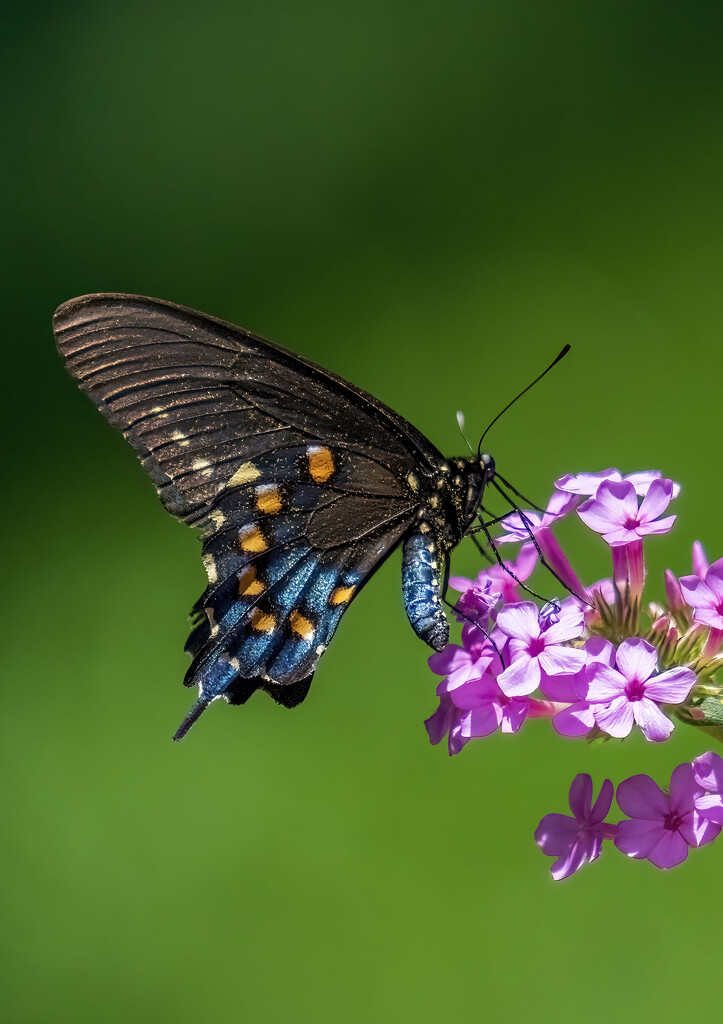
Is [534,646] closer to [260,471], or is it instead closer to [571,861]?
[571,861]

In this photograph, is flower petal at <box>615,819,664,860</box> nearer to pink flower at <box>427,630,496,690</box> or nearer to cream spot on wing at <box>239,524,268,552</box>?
pink flower at <box>427,630,496,690</box>

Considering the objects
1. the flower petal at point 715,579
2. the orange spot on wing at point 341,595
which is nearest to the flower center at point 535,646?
the flower petal at point 715,579

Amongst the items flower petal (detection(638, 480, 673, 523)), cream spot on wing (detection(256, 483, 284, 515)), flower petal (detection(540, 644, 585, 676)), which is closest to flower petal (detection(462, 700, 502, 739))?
flower petal (detection(540, 644, 585, 676))

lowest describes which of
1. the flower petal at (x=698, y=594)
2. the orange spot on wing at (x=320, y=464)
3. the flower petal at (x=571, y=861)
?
the flower petal at (x=571, y=861)

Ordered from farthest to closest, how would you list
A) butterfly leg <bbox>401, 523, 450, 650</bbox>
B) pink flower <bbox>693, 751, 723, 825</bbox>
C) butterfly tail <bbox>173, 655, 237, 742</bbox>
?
butterfly tail <bbox>173, 655, 237, 742</bbox>, butterfly leg <bbox>401, 523, 450, 650</bbox>, pink flower <bbox>693, 751, 723, 825</bbox>

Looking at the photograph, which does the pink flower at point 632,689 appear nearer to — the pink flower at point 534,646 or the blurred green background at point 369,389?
the pink flower at point 534,646

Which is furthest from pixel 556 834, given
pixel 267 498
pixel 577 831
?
pixel 267 498
